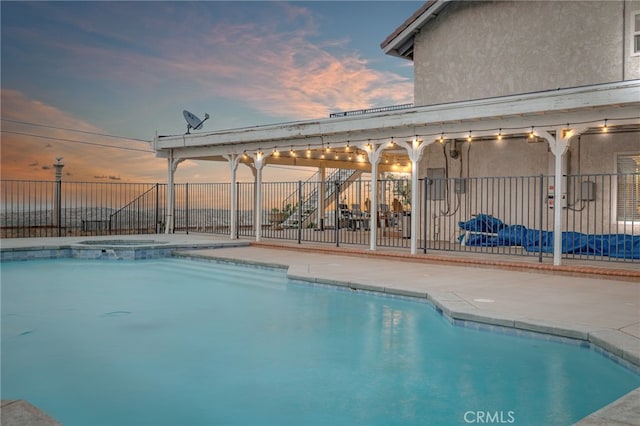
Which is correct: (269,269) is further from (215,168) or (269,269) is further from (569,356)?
(215,168)

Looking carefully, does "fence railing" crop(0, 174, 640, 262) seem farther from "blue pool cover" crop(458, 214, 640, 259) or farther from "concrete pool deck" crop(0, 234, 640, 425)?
"concrete pool deck" crop(0, 234, 640, 425)

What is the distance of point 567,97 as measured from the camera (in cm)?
927

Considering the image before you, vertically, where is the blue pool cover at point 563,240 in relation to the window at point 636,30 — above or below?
below

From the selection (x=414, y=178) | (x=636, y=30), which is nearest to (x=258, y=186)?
(x=414, y=178)

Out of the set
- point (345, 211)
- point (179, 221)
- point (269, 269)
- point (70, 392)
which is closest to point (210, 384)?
point (70, 392)

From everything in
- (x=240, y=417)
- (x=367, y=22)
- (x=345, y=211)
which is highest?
(x=367, y=22)

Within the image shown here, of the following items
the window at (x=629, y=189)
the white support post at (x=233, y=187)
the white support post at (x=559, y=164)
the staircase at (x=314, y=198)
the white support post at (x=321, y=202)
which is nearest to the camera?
the white support post at (x=559, y=164)

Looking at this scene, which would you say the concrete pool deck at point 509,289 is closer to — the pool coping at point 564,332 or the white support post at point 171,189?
the pool coping at point 564,332

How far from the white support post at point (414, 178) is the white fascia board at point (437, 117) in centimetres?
39

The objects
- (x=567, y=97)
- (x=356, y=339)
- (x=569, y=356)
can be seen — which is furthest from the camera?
(x=567, y=97)

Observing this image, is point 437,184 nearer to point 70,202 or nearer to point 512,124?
point 512,124

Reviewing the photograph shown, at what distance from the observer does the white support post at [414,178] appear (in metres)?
11.3

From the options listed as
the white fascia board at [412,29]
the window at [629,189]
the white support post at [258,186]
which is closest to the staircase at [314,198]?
the white support post at [258,186]

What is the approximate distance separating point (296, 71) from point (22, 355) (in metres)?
18.2
